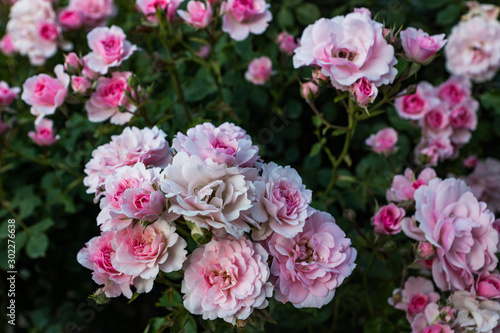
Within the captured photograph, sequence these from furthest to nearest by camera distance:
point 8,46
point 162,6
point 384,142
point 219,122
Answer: point 8,46
point 384,142
point 219,122
point 162,6

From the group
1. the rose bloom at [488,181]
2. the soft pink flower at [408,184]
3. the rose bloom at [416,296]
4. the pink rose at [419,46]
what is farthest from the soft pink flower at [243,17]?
the rose bloom at [488,181]

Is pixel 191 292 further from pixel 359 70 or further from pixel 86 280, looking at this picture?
pixel 86 280

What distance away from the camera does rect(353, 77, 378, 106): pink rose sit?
1.02 m

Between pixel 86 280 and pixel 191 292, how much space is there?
119cm

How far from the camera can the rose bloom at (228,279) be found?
2.78 feet

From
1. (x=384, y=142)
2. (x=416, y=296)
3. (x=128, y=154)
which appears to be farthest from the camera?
(x=384, y=142)

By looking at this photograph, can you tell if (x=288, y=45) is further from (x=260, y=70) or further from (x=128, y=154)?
(x=128, y=154)

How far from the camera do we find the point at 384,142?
4.98ft

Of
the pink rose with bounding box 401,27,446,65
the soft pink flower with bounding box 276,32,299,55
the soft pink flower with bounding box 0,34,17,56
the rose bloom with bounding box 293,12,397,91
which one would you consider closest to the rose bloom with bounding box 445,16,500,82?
the soft pink flower with bounding box 276,32,299,55

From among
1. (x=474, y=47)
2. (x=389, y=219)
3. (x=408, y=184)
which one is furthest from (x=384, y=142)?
(x=474, y=47)

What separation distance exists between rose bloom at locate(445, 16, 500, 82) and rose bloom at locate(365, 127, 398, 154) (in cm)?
49

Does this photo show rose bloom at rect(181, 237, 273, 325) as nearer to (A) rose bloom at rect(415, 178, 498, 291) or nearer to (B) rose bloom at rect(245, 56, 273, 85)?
(A) rose bloom at rect(415, 178, 498, 291)

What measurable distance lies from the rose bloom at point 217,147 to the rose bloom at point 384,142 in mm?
709

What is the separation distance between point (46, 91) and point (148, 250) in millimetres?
618
